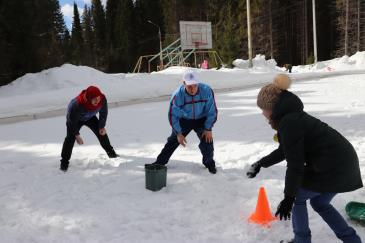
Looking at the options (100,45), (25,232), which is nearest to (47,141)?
(25,232)

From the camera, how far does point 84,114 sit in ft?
19.6

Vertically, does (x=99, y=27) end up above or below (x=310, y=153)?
above

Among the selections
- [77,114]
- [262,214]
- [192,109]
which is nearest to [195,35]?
[77,114]

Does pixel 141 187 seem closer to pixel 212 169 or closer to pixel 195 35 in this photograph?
pixel 212 169

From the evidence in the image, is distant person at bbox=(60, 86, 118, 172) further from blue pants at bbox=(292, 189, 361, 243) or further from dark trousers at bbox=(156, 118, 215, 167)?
blue pants at bbox=(292, 189, 361, 243)

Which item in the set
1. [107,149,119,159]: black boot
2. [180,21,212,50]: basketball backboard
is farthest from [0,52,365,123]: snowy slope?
[107,149,119,159]: black boot

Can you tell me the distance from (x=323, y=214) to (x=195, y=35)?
26.9 metres

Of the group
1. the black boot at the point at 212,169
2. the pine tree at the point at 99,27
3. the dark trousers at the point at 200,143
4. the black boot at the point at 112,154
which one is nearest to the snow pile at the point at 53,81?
the black boot at the point at 112,154

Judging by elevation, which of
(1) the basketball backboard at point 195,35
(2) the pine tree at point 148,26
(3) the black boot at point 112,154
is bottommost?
(3) the black boot at point 112,154

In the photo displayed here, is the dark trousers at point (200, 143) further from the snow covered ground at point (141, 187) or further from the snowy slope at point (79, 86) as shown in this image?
the snowy slope at point (79, 86)

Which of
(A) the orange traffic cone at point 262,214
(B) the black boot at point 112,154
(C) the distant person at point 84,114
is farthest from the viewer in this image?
(B) the black boot at point 112,154

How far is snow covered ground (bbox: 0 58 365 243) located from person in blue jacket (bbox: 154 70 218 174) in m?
0.62

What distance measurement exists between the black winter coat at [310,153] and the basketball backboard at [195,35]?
26262 mm

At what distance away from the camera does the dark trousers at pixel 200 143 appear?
5.41 metres
